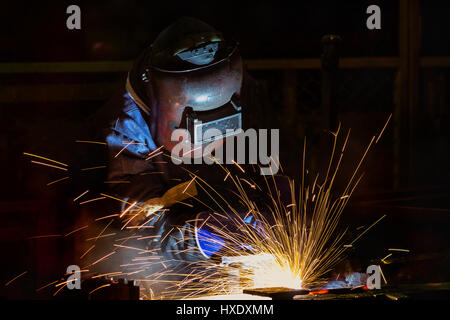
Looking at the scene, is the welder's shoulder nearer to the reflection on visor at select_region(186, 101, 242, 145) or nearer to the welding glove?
the reflection on visor at select_region(186, 101, 242, 145)

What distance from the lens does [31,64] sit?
3391 millimetres

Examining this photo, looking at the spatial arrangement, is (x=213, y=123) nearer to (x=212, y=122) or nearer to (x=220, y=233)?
(x=212, y=122)

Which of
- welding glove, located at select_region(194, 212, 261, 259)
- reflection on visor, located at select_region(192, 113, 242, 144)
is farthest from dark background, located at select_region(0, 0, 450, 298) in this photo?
welding glove, located at select_region(194, 212, 261, 259)

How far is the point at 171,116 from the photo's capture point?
290 centimetres

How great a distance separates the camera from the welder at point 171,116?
112 inches

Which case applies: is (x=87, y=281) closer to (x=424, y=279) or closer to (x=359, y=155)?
(x=424, y=279)

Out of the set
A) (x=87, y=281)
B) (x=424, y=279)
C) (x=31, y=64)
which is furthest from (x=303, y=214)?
(x=31, y=64)

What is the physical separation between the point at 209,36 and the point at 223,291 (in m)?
1.21

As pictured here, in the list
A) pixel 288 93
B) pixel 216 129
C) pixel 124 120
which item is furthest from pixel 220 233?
pixel 288 93

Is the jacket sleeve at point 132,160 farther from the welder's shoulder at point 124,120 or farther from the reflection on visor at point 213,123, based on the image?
the reflection on visor at point 213,123

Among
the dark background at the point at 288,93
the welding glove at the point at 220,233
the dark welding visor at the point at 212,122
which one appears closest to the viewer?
the welding glove at the point at 220,233

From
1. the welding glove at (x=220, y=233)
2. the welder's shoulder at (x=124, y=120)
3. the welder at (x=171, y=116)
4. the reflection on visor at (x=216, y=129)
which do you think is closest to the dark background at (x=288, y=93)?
the welder's shoulder at (x=124, y=120)
